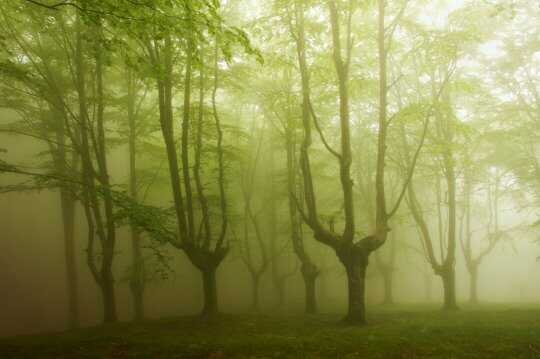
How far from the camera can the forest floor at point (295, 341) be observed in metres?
8.40

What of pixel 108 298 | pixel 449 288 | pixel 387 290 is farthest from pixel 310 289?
pixel 387 290

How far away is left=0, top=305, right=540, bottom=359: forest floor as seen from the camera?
8398 mm

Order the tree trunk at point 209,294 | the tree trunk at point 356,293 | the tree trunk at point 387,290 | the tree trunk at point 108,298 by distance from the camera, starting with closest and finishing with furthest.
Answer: the tree trunk at point 356,293 < the tree trunk at point 209,294 < the tree trunk at point 108,298 < the tree trunk at point 387,290

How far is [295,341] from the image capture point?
31.0 ft

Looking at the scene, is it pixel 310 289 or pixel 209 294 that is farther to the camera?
pixel 310 289

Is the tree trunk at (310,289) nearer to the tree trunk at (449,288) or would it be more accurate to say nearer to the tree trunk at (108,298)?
the tree trunk at (449,288)

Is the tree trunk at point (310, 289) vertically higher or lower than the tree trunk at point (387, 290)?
higher

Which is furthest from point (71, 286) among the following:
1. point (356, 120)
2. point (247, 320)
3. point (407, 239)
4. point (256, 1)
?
point (407, 239)

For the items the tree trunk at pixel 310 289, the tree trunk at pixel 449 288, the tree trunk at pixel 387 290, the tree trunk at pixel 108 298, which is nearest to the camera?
the tree trunk at pixel 108 298

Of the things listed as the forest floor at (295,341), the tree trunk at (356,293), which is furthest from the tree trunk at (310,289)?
the tree trunk at (356,293)

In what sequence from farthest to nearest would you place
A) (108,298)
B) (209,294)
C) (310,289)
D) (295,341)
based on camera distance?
(310,289) < (108,298) < (209,294) < (295,341)

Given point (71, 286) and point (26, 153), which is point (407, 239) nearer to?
point (71, 286)

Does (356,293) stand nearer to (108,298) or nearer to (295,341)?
(295,341)

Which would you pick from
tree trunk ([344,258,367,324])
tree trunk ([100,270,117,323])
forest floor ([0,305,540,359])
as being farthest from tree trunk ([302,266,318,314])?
tree trunk ([100,270,117,323])
